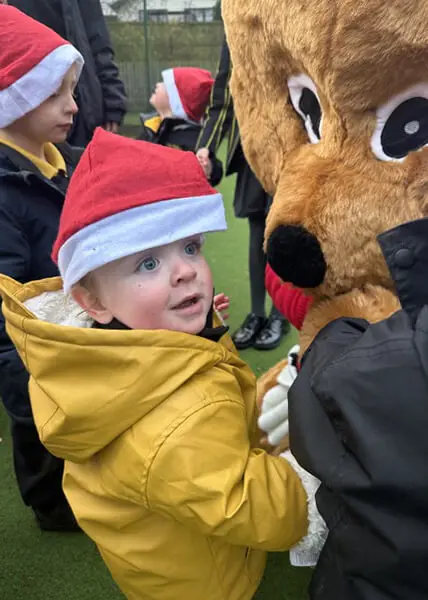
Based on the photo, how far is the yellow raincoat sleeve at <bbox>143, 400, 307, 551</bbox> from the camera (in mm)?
815

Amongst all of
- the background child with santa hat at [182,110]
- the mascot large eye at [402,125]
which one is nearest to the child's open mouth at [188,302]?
the mascot large eye at [402,125]

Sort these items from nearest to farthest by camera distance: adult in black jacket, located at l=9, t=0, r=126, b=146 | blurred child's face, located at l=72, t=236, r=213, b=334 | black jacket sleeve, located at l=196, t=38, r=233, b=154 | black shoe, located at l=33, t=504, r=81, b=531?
blurred child's face, located at l=72, t=236, r=213, b=334, black shoe, located at l=33, t=504, r=81, b=531, adult in black jacket, located at l=9, t=0, r=126, b=146, black jacket sleeve, located at l=196, t=38, r=233, b=154

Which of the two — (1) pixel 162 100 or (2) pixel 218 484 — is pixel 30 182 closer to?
(2) pixel 218 484

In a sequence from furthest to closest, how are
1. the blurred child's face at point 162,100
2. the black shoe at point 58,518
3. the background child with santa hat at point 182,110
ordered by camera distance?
the blurred child's face at point 162,100 → the background child with santa hat at point 182,110 → the black shoe at point 58,518

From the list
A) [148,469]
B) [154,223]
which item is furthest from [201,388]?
[154,223]

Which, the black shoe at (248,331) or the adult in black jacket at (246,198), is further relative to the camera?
the black shoe at (248,331)

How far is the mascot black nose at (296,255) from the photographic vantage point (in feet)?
2.91

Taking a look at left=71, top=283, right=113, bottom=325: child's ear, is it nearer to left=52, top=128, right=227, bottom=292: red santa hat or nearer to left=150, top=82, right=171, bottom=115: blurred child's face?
left=52, top=128, right=227, bottom=292: red santa hat

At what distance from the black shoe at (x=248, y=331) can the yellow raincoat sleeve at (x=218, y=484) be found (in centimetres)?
155

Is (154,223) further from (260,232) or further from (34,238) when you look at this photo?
(260,232)

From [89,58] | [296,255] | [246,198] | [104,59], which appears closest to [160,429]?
[296,255]

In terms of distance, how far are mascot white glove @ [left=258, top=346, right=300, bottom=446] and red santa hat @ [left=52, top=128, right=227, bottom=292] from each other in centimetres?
47

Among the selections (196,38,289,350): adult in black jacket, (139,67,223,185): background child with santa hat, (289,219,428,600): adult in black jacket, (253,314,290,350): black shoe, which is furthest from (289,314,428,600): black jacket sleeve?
(139,67,223,185): background child with santa hat

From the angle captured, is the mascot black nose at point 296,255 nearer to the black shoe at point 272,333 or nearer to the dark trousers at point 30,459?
the dark trousers at point 30,459
